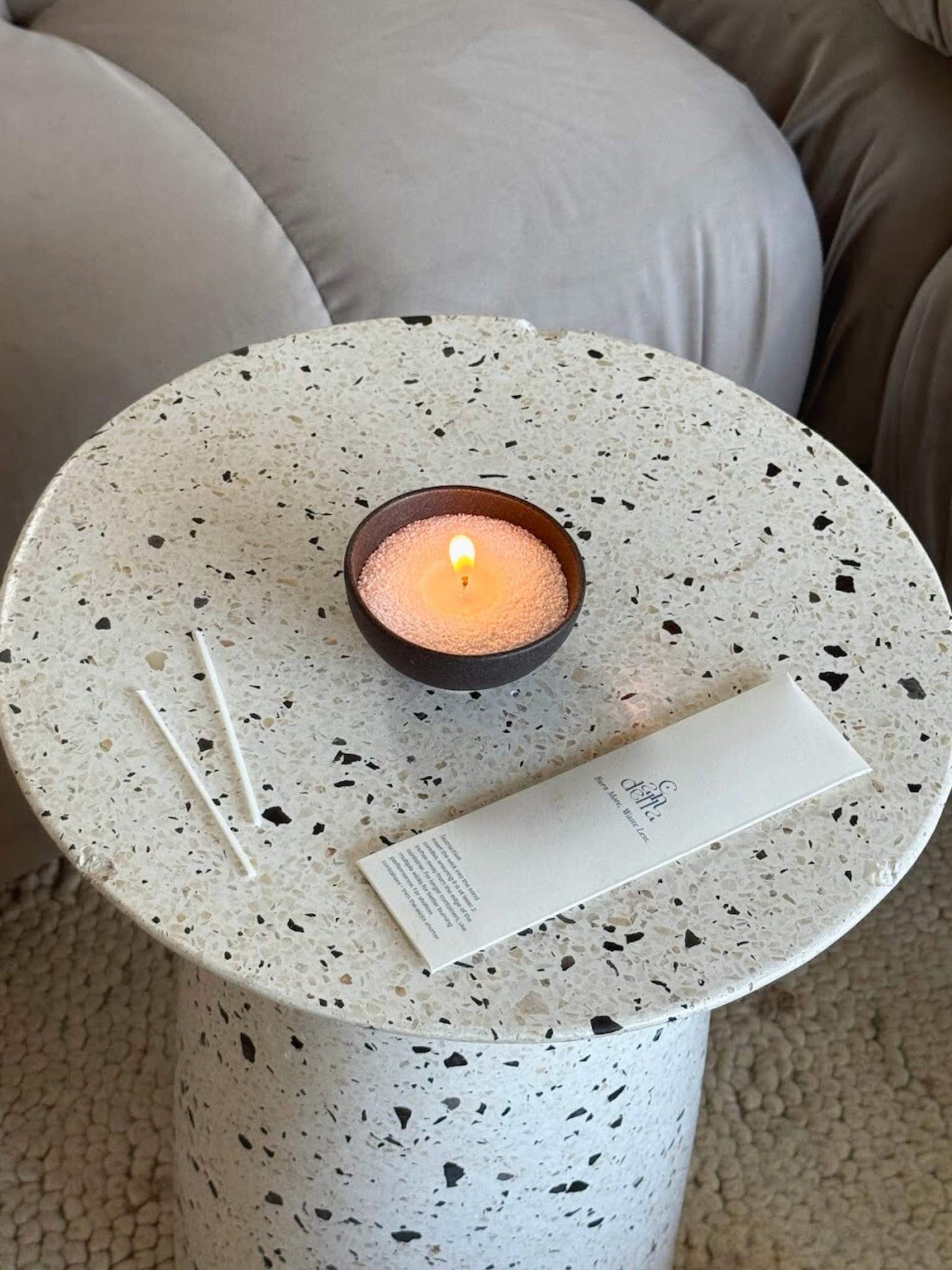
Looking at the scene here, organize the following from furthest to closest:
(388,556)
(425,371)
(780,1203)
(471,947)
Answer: (780,1203) < (425,371) < (388,556) < (471,947)

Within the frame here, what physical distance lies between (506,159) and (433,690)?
0.58 metres

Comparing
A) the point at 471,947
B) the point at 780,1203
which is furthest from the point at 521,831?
the point at 780,1203

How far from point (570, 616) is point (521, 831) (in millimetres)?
95

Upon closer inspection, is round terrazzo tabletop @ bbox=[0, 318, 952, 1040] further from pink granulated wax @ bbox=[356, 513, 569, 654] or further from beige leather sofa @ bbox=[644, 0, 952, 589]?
beige leather sofa @ bbox=[644, 0, 952, 589]

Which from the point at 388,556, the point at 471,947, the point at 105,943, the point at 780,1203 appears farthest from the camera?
the point at 105,943

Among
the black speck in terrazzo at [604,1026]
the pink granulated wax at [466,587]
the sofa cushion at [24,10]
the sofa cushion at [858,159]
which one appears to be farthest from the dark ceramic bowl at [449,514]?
the sofa cushion at [24,10]

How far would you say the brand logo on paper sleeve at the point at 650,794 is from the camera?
0.55 meters

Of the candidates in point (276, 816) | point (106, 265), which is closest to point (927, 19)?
point (106, 265)

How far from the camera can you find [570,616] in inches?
22.4

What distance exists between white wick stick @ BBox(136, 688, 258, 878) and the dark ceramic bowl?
0.09m

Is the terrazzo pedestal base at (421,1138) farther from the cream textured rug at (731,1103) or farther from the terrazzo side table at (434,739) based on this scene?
the cream textured rug at (731,1103)

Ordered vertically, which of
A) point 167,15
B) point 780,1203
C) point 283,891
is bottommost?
point 780,1203

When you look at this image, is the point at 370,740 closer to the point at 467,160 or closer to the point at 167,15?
the point at 467,160

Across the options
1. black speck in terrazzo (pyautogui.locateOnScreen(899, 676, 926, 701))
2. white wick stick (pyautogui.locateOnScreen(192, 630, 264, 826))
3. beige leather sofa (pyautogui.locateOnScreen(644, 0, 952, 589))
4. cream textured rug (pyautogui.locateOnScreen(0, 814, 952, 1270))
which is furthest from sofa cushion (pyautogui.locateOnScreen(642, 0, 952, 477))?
white wick stick (pyautogui.locateOnScreen(192, 630, 264, 826))
